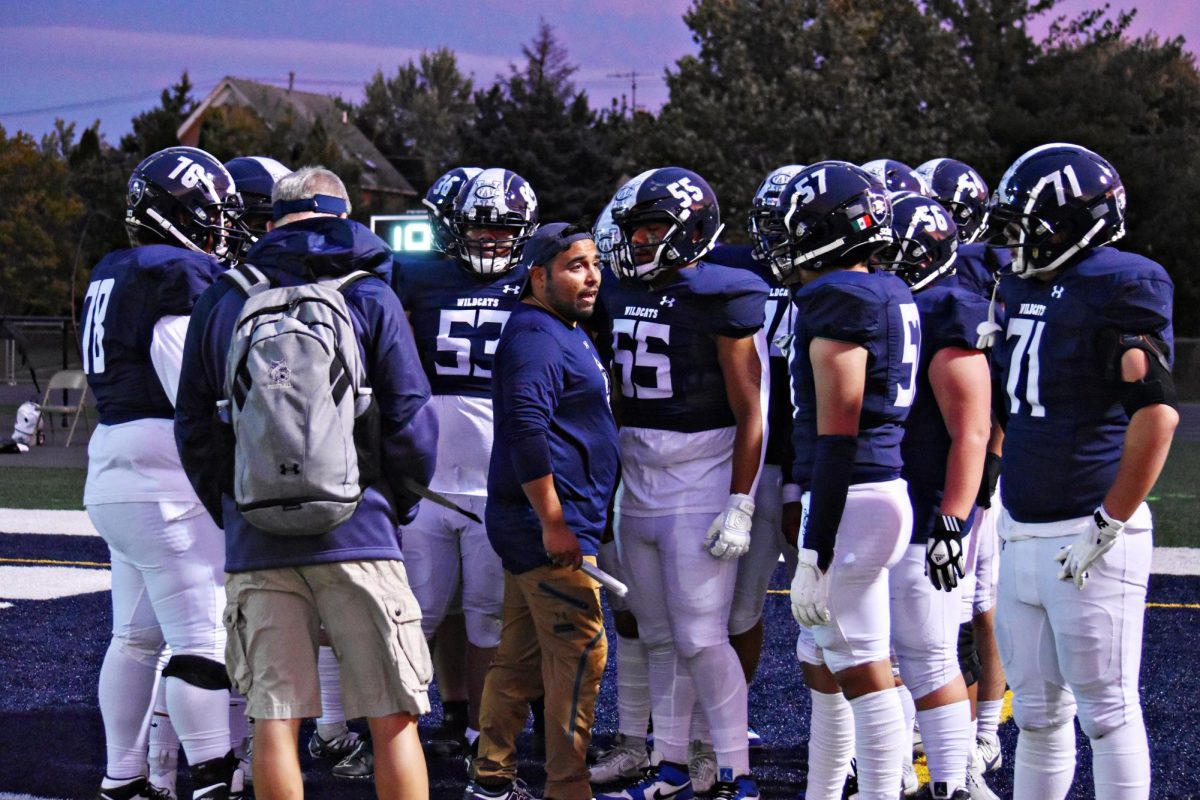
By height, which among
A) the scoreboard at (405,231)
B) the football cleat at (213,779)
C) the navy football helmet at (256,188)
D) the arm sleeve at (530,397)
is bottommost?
the football cleat at (213,779)

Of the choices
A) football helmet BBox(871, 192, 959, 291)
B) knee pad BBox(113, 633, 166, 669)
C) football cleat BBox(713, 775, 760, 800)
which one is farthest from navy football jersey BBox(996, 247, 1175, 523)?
knee pad BBox(113, 633, 166, 669)

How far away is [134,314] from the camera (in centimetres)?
414

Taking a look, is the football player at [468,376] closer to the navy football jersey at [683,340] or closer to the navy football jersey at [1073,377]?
the navy football jersey at [683,340]

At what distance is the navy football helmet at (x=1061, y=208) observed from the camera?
3510mm

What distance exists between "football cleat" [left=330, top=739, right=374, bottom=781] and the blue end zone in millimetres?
60

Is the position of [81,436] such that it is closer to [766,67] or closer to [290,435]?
[290,435]

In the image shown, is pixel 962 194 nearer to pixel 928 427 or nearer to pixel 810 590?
pixel 928 427

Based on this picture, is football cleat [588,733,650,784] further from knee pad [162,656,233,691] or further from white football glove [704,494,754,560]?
knee pad [162,656,233,691]

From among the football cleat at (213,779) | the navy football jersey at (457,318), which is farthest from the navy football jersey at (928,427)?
the football cleat at (213,779)

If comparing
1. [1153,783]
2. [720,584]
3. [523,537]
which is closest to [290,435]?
[523,537]

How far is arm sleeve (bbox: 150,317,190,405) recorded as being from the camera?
412 centimetres

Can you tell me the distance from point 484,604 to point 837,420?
1.94m

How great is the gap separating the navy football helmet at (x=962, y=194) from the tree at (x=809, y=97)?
27.9 metres

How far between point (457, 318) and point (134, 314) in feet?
4.22
